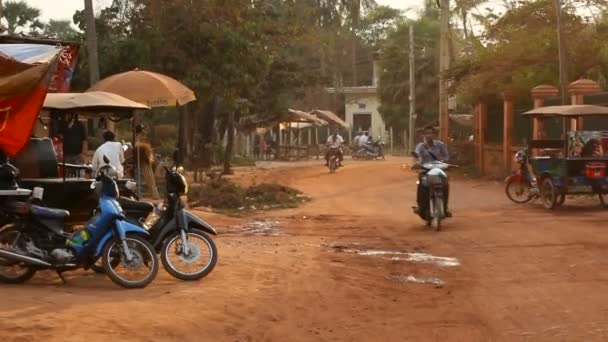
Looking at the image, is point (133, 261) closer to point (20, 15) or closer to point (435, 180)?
point (435, 180)

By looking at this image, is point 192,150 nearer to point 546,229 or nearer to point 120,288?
point 546,229

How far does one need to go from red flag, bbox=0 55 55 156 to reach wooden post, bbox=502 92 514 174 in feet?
63.6

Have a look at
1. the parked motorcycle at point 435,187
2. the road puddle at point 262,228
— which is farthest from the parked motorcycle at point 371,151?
the parked motorcycle at point 435,187

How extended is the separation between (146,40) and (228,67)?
86.1 inches

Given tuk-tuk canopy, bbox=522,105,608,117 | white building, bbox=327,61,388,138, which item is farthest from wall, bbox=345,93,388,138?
tuk-tuk canopy, bbox=522,105,608,117

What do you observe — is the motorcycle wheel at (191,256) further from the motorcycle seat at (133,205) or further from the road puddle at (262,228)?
the road puddle at (262,228)

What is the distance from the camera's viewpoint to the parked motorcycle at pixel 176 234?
9.30 m

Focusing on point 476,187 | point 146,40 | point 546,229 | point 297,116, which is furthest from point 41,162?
point 297,116

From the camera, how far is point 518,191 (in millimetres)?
18984

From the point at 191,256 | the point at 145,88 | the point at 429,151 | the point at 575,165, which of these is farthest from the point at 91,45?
the point at 191,256

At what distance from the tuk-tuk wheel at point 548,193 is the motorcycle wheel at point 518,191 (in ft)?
3.85

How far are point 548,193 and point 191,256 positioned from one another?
9.89 m

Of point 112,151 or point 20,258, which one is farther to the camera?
point 112,151

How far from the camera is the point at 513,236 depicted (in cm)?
1307
